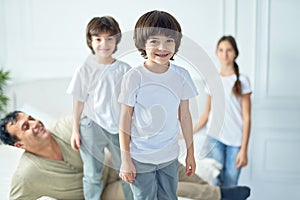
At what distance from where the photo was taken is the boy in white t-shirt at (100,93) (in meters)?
0.67

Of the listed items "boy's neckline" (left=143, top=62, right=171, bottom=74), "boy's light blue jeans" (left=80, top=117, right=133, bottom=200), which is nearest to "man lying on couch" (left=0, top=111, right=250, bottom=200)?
"boy's light blue jeans" (left=80, top=117, right=133, bottom=200)

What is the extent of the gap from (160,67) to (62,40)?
1.53 meters

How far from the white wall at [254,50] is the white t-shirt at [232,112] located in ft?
0.61

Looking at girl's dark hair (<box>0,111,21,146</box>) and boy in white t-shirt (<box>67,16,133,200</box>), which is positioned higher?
boy in white t-shirt (<box>67,16,133,200</box>)

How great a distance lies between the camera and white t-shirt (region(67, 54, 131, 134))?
2.17 ft

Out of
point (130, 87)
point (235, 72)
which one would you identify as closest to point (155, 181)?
point (130, 87)

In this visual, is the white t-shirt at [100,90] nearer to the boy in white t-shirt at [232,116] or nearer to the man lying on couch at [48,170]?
the man lying on couch at [48,170]

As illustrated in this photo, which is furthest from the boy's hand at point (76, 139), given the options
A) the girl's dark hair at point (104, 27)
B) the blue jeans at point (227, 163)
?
the blue jeans at point (227, 163)

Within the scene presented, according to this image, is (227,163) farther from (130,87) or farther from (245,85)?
(130,87)

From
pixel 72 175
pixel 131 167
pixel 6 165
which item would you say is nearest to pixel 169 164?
pixel 131 167

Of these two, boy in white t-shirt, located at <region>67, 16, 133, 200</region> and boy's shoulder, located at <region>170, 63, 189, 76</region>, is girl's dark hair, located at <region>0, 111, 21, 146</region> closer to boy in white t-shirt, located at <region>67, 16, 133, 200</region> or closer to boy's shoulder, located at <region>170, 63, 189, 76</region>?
boy in white t-shirt, located at <region>67, 16, 133, 200</region>

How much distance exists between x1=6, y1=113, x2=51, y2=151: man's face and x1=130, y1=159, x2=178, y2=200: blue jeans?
29.9 inches

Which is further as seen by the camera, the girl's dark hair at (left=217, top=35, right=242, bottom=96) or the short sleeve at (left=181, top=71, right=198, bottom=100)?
the girl's dark hair at (left=217, top=35, right=242, bottom=96)

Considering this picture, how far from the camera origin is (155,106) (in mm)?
609
